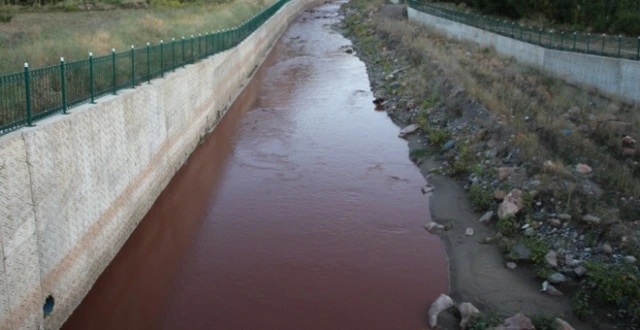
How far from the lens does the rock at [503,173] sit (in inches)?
648

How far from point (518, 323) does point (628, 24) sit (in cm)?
2652

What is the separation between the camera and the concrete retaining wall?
72.8 feet

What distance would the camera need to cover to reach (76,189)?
11.7 meters

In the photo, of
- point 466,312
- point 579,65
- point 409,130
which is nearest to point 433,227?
point 466,312

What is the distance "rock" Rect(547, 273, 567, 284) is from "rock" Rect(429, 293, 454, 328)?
2.07m

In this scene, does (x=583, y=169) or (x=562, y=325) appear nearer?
(x=562, y=325)

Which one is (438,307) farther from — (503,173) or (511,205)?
(503,173)

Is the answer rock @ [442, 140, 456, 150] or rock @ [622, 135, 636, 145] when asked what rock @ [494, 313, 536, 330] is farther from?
rock @ [442, 140, 456, 150]

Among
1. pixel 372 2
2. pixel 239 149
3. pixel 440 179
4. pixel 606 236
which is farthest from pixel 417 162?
pixel 372 2

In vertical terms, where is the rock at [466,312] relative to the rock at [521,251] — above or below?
below

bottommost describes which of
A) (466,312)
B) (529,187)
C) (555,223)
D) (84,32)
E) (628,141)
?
(466,312)

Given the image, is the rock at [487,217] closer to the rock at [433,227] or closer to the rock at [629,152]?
the rock at [433,227]

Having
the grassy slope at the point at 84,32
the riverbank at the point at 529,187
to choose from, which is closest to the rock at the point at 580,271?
the riverbank at the point at 529,187

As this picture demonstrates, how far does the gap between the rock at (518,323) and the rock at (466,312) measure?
0.64 meters
